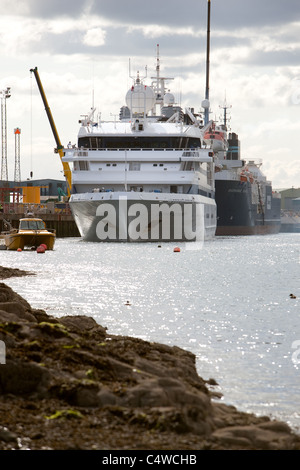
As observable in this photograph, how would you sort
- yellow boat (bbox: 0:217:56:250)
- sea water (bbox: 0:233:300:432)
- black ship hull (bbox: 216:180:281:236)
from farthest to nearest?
black ship hull (bbox: 216:180:281:236), yellow boat (bbox: 0:217:56:250), sea water (bbox: 0:233:300:432)

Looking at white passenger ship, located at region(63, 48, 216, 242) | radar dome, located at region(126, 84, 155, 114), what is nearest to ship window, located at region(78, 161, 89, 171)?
white passenger ship, located at region(63, 48, 216, 242)

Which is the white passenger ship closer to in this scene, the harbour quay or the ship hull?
the ship hull

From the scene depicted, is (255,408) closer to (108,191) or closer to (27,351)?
(27,351)

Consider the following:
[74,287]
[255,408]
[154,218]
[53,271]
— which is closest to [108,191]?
[154,218]

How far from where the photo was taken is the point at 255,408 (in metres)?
11.0

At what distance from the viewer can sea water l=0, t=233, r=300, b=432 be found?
1302 centimetres

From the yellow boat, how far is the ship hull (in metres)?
4.65

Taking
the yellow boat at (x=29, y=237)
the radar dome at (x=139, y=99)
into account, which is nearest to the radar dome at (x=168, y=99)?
the radar dome at (x=139, y=99)

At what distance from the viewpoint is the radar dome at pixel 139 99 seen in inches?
3007

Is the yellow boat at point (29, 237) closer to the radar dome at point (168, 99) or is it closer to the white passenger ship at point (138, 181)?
the white passenger ship at point (138, 181)

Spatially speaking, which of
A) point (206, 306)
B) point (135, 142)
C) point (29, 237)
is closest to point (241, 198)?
point (135, 142)

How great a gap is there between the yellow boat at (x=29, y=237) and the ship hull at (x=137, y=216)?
15.2 feet
